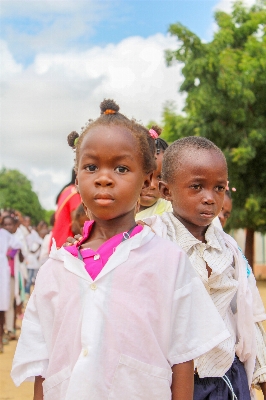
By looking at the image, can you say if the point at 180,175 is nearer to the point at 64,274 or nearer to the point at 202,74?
the point at 64,274

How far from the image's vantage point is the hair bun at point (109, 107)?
2256mm

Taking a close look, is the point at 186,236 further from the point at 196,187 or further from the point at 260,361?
the point at 260,361

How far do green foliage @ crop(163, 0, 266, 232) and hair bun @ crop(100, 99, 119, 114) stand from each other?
15010 mm

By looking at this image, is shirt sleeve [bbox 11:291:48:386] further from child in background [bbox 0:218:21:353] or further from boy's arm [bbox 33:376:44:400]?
child in background [bbox 0:218:21:353]

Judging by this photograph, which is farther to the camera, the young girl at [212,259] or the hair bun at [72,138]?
the young girl at [212,259]

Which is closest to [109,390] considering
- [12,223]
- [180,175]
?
[180,175]

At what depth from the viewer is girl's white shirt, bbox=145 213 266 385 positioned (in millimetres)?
2617

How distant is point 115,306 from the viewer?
6.57ft

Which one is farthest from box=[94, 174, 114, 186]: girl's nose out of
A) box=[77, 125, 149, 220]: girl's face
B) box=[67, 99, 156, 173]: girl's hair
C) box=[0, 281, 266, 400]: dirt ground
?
box=[0, 281, 266, 400]: dirt ground

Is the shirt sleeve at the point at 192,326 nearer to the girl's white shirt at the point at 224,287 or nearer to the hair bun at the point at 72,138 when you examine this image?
the girl's white shirt at the point at 224,287

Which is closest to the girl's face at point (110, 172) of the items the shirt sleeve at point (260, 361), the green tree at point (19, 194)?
the shirt sleeve at point (260, 361)

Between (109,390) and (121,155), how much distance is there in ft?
2.42

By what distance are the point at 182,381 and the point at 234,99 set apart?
16344mm

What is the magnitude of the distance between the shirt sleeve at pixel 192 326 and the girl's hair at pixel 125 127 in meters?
0.45
